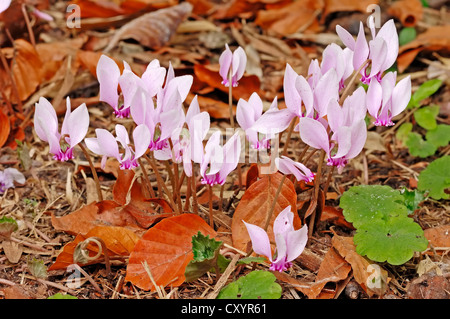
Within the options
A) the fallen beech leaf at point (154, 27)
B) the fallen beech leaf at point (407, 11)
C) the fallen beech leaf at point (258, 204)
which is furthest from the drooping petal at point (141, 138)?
the fallen beech leaf at point (407, 11)

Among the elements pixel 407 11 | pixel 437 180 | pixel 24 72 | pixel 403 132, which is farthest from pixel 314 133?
pixel 407 11

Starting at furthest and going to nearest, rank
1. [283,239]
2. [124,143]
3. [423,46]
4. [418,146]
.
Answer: [423,46]
[418,146]
[124,143]
[283,239]

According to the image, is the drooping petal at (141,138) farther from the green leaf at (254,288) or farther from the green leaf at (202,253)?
the green leaf at (254,288)

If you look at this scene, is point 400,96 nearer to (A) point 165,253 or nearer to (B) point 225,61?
(B) point 225,61

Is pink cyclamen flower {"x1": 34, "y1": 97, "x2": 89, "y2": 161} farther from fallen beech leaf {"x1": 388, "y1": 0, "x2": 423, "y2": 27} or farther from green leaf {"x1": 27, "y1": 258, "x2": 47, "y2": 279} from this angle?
fallen beech leaf {"x1": 388, "y1": 0, "x2": 423, "y2": 27}

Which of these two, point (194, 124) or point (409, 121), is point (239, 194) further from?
point (409, 121)

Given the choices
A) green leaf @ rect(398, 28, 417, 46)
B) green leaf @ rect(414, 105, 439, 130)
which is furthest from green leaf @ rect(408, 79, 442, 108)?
green leaf @ rect(398, 28, 417, 46)
